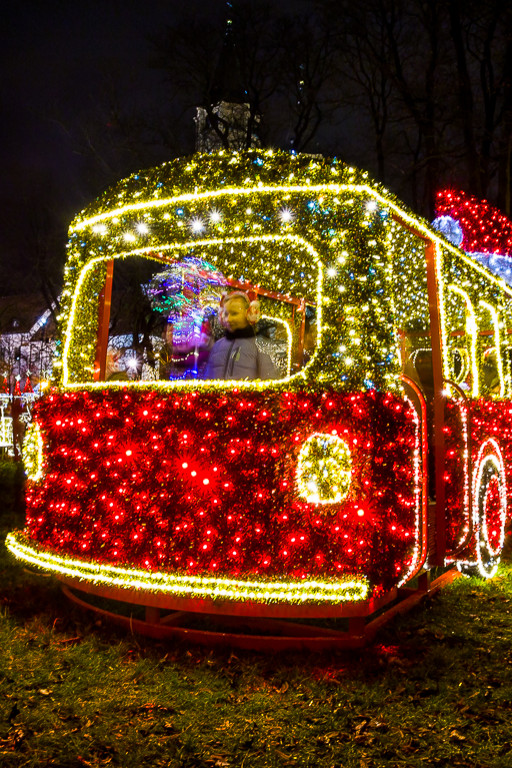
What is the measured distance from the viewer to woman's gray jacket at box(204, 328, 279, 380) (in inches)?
199

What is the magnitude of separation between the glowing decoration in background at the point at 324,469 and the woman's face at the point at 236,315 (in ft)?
5.09

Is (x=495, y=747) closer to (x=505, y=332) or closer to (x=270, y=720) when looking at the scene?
(x=270, y=720)

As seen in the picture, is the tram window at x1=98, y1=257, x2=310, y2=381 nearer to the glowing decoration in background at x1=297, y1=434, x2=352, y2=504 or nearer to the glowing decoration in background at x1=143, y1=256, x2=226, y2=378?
the glowing decoration in background at x1=143, y1=256, x2=226, y2=378

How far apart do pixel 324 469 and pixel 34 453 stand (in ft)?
7.62

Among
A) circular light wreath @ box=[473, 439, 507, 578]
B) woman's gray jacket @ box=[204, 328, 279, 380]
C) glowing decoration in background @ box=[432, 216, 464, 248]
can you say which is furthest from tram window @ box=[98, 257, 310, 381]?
circular light wreath @ box=[473, 439, 507, 578]

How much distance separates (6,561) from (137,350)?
58.8ft

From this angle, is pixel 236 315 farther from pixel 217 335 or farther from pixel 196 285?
pixel 217 335

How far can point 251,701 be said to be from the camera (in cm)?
363

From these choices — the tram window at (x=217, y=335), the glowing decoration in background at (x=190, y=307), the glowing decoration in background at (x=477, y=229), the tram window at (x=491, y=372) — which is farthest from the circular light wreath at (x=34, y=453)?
the glowing decoration in background at (x=477, y=229)

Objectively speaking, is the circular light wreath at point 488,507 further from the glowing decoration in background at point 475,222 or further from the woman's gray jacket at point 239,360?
the glowing decoration in background at point 475,222

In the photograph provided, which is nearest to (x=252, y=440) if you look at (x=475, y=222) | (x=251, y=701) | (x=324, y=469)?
(x=324, y=469)

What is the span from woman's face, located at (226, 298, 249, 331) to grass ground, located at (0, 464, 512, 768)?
235cm

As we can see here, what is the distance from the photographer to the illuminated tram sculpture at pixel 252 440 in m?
3.94

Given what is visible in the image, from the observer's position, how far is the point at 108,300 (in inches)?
210
